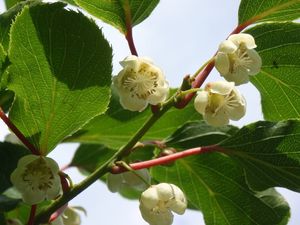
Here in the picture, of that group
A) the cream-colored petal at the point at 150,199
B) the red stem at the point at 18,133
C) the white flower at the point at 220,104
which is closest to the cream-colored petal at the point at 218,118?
the white flower at the point at 220,104

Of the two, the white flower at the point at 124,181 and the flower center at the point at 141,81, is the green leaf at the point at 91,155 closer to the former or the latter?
the white flower at the point at 124,181

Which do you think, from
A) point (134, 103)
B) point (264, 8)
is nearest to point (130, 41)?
point (134, 103)

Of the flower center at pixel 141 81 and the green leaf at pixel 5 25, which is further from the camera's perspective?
the green leaf at pixel 5 25

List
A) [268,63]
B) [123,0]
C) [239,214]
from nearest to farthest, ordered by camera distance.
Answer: [123,0] < [268,63] < [239,214]

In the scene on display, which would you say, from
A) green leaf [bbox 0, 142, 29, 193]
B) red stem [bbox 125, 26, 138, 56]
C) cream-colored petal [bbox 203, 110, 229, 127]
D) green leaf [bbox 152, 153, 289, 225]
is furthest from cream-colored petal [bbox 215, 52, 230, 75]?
green leaf [bbox 0, 142, 29, 193]

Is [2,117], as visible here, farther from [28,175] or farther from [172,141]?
[172,141]

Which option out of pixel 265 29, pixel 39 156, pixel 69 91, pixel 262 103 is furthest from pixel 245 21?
pixel 39 156
